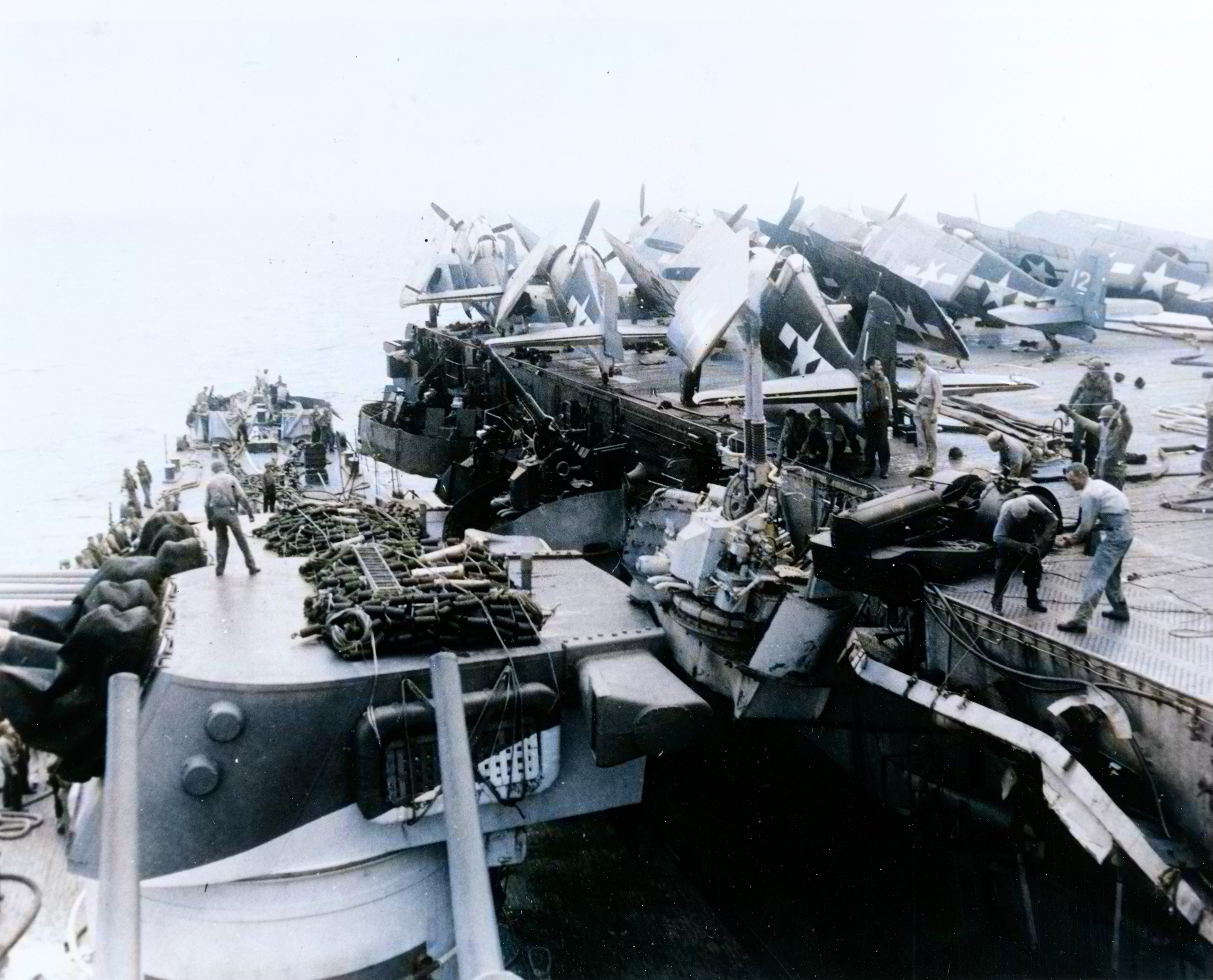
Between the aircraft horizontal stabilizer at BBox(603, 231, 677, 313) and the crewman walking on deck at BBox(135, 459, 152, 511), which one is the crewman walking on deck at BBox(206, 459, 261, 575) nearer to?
the aircraft horizontal stabilizer at BBox(603, 231, 677, 313)

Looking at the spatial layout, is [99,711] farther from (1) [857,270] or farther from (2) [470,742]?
(1) [857,270]

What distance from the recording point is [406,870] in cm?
906

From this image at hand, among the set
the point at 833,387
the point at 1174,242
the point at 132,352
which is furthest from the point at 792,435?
the point at 132,352

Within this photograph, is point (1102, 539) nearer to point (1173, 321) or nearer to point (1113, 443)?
point (1113, 443)

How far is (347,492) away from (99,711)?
880 cm

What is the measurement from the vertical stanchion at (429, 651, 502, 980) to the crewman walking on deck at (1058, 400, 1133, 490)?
6.87 m

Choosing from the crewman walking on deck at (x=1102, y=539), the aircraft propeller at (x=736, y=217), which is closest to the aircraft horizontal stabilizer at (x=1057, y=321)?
the aircraft propeller at (x=736, y=217)

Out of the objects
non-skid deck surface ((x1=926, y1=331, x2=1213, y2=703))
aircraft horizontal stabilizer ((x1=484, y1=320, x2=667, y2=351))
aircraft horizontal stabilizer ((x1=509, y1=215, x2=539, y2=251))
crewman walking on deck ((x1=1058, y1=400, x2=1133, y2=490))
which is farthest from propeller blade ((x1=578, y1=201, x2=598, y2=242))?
crewman walking on deck ((x1=1058, y1=400, x2=1133, y2=490))

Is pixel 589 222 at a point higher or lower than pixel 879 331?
higher

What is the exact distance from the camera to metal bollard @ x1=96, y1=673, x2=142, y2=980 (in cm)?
707

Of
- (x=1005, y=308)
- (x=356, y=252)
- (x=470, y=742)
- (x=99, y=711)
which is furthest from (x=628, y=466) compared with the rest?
(x=356, y=252)

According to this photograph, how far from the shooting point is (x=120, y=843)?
24.3ft

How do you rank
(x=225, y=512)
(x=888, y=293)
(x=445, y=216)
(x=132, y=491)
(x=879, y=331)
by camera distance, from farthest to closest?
1. (x=445, y=216)
2. (x=132, y=491)
3. (x=888, y=293)
4. (x=879, y=331)
5. (x=225, y=512)

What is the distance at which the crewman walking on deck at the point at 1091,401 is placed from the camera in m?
11.4
